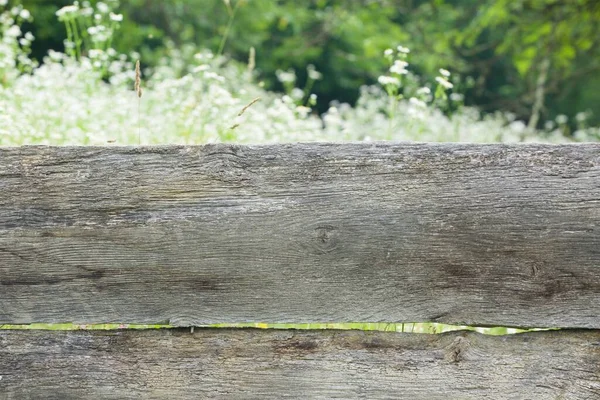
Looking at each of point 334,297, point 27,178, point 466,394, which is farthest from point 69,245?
point 466,394

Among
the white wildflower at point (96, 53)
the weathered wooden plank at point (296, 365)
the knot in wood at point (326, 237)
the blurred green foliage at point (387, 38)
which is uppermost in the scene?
the blurred green foliage at point (387, 38)

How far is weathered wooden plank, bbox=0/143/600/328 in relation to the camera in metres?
1.95

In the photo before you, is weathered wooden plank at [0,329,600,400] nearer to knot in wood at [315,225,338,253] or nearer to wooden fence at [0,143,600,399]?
wooden fence at [0,143,600,399]

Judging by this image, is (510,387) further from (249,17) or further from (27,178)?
(249,17)

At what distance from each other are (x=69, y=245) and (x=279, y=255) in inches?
20.6

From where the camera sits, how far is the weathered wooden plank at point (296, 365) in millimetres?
1993

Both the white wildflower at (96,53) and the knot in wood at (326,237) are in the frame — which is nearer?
the knot in wood at (326,237)

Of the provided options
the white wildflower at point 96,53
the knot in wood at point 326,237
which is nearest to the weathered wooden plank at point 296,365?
the knot in wood at point 326,237

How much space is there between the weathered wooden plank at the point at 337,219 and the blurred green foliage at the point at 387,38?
6.15 m

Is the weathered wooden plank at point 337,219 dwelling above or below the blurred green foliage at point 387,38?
below

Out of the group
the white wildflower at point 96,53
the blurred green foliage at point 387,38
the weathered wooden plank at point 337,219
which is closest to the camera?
the weathered wooden plank at point 337,219

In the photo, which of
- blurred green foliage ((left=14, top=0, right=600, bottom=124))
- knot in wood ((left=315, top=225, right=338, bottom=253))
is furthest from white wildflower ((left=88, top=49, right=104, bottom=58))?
blurred green foliage ((left=14, top=0, right=600, bottom=124))

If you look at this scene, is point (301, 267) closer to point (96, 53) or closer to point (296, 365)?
point (296, 365)

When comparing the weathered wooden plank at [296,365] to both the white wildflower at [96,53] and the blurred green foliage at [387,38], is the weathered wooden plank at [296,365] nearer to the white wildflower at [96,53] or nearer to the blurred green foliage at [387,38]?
the white wildflower at [96,53]
